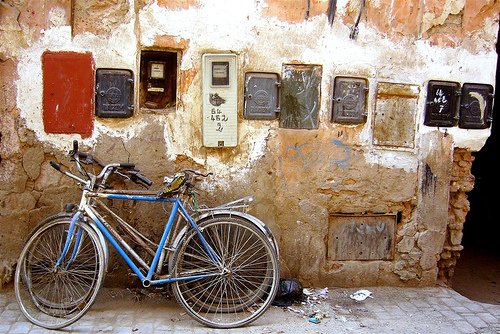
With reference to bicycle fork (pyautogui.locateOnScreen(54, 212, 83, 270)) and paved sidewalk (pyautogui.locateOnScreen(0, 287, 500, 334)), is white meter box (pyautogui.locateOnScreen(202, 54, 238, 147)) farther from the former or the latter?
paved sidewalk (pyautogui.locateOnScreen(0, 287, 500, 334))

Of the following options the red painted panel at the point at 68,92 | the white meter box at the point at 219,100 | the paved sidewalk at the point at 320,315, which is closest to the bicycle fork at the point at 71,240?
the paved sidewalk at the point at 320,315

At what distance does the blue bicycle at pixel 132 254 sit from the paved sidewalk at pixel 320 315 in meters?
0.14

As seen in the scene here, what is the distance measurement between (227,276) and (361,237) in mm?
1530

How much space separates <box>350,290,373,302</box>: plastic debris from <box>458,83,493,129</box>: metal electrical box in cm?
191

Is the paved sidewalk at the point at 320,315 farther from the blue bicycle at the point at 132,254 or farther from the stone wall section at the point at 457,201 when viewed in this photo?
the stone wall section at the point at 457,201

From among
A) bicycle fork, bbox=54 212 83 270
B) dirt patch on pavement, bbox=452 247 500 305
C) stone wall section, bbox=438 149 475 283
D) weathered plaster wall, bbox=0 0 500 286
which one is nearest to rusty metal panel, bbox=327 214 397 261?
weathered plaster wall, bbox=0 0 500 286

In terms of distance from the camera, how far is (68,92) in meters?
4.24

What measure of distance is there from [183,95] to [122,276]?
5.92 feet

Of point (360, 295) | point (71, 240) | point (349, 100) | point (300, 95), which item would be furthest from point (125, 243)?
point (349, 100)

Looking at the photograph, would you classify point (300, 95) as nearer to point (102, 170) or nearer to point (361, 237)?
point (361, 237)

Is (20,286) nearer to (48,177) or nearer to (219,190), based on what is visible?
(48,177)

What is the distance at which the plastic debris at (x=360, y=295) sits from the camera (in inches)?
177

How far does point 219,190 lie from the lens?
447 cm

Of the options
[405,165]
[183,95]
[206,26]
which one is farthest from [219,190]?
[405,165]
